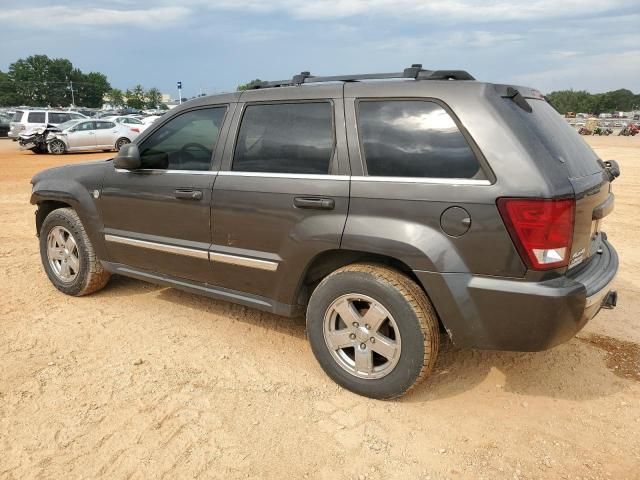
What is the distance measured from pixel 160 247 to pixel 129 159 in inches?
27.1

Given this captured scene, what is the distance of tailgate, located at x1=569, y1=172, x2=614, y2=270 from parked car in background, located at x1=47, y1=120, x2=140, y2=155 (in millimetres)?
19014

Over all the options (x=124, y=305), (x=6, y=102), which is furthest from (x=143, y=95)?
(x=124, y=305)

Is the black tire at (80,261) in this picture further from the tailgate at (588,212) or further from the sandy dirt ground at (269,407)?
the tailgate at (588,212)

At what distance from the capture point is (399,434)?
2643 millimetres

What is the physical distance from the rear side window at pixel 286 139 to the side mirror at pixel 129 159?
834 millimetres

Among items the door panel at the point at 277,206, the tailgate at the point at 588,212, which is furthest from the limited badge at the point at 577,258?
the door panel at the point at 277,206

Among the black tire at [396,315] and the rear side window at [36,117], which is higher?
the rear side window at [36,117]

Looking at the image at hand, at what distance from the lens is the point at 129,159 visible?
Result: 142 inches

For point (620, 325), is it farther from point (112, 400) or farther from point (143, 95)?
point (143, 95)

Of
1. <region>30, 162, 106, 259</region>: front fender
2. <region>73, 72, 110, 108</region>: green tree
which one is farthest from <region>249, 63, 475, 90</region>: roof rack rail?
<region>73, 72, 110, 108</region>: green tree

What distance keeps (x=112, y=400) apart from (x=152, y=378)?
0.29m

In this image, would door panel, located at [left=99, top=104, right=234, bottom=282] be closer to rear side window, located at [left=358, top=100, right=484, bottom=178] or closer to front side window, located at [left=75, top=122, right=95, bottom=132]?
rear side window, located at [left=358, top=100, right=484, bottom=178]

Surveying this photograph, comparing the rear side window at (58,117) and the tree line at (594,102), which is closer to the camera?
the rear side window at (58,117)

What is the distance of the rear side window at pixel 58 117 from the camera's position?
22.4 metres
